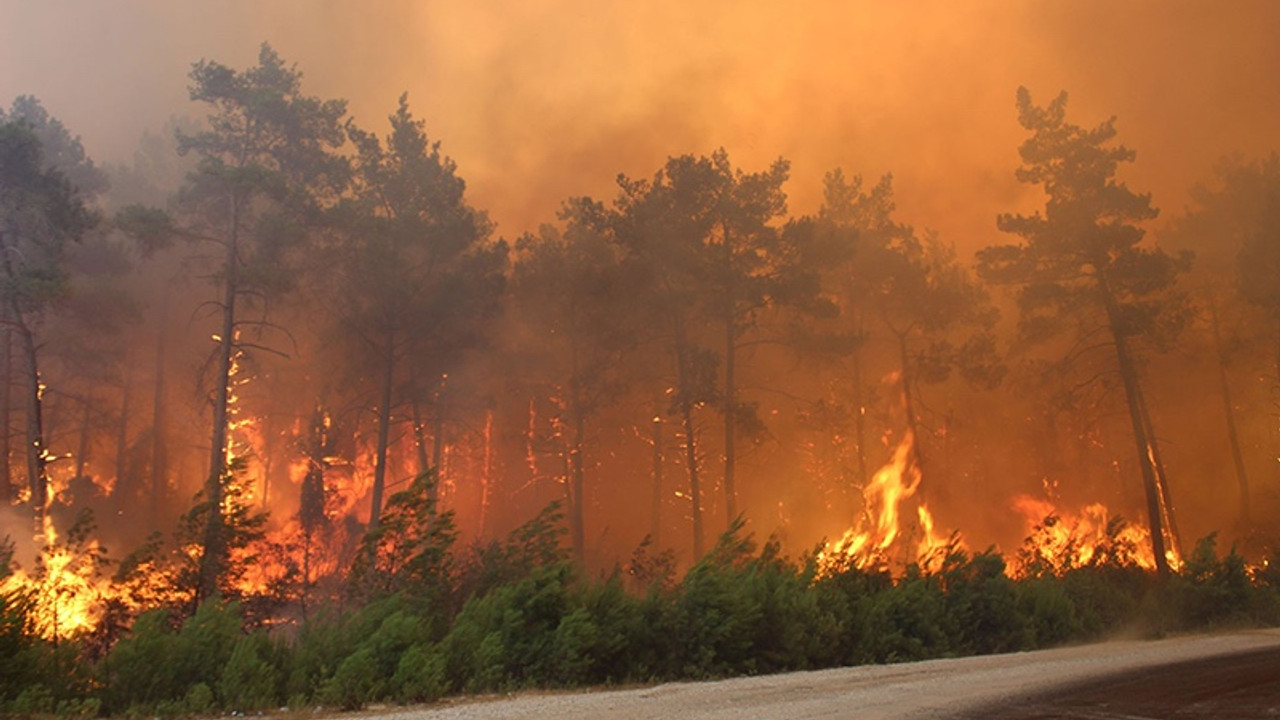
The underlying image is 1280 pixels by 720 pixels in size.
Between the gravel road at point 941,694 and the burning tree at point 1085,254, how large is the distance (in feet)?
64.6

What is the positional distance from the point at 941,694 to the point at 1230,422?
36.1 metres

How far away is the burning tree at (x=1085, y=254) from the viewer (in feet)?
102

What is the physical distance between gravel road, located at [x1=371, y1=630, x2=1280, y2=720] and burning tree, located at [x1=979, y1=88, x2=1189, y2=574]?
64.6 feet

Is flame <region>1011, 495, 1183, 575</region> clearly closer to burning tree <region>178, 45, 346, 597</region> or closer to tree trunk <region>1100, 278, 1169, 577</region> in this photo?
tree trunk <region>1100, 278, 1169, 577</region>

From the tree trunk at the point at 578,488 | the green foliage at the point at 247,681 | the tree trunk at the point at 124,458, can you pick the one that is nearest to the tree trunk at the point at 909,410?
the tree trunk at the point at 578,488

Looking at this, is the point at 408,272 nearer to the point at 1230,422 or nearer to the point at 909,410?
the point at 909,410

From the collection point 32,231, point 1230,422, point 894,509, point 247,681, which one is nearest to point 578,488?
point 894,509

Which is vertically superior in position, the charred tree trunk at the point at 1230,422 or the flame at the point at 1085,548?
the charred tree trunk at the point at 1230,422

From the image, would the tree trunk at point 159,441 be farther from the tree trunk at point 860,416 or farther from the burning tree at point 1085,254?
the burning tree at point 1085,254

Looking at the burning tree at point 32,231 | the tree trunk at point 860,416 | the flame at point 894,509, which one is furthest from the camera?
the tree trunk at point 860,416

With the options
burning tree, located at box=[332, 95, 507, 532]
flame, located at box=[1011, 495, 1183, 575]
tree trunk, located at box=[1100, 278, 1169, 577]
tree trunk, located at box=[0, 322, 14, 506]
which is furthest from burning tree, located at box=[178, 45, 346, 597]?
tree trunk, located at box=[1100, 278, 1169, 577]

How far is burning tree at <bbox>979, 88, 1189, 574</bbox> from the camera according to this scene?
3122cm

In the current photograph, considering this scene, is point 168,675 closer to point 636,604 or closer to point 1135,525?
point 636,604

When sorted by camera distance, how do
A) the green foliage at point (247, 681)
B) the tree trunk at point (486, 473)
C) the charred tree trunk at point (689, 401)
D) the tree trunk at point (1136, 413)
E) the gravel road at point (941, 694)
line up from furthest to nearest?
1. the tree trunk at point (486, 473)
2. the charred tree trunk at point (689, 401)
3. the tree trunk at point (1136, 413)
4. the green foliage at point (247, 681)
5. the gravel road at point (941, 694)
